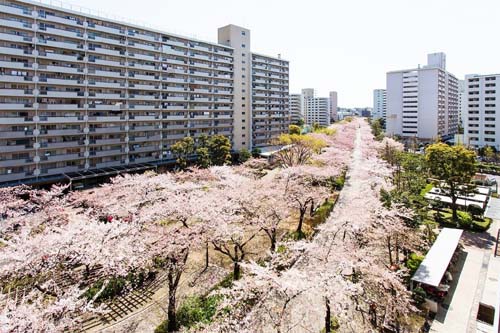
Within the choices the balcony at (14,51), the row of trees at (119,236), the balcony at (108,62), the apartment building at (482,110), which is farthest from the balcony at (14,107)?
the apartment building at (482,110)

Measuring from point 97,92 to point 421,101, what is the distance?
198 feet

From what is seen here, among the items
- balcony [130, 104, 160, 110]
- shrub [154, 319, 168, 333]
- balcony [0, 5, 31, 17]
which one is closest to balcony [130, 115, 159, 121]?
balcony [130, 104, 160, 110]

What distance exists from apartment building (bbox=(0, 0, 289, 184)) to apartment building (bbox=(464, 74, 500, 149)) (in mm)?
38389

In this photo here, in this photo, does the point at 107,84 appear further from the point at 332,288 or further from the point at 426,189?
the point at 426,189

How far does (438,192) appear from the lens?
25047 mm

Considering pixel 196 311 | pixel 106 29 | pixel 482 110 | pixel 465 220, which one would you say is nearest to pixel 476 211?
pixel 465 220

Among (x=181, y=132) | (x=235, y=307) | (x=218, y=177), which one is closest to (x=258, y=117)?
(x=181, y=132)

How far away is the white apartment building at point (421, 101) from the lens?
60.7 meters

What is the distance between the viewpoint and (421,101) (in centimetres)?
6175

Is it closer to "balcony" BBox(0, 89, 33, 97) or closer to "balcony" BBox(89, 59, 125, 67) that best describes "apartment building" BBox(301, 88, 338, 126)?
"balcony" BBox(89, 59, 125, 67)

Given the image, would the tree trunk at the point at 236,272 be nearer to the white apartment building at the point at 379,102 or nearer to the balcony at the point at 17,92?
the balcony at the point at 17,92

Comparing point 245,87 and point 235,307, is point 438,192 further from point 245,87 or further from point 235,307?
point 245,87

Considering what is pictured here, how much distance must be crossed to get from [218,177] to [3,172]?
19.5 meters

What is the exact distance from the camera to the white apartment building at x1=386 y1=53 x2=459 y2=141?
60.7m
